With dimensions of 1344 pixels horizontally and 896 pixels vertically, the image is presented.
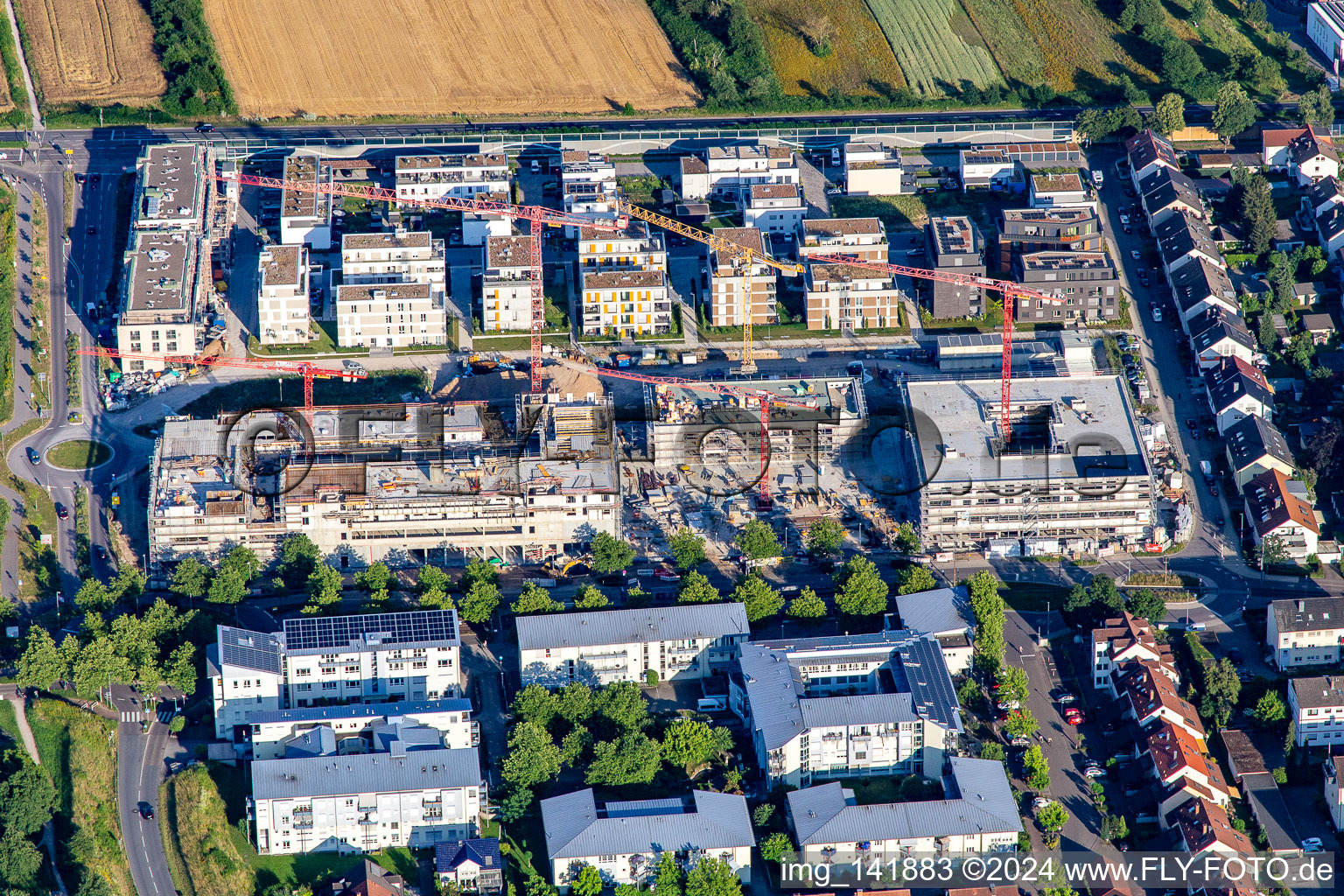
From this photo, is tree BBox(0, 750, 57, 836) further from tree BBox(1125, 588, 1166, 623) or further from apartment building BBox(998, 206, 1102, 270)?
apartment building BBox(998, 206, 1102, 270)

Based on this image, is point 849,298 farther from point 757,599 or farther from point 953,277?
point 757,599

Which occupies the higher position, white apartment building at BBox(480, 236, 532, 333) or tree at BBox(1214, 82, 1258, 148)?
tree at BBox(1214, 82, 1258, 148)

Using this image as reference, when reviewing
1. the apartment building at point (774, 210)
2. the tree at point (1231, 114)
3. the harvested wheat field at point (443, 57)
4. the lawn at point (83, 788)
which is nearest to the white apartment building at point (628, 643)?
the lawn at point (83, 788)

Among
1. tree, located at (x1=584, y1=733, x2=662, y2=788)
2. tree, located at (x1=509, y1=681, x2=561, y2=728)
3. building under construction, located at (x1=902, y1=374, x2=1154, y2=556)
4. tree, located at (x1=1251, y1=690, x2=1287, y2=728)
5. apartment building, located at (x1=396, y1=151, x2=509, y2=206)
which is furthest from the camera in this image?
apartment building, located at (x1=396, y1=151, x2=509, y2=206)

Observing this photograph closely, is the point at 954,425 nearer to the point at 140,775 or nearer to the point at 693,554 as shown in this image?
the point at 693,554

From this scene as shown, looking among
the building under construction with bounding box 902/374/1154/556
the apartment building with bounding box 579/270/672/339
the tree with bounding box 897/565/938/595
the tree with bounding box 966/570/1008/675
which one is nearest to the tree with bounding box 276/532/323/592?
the apartment building with bounding box 579/270/672/339

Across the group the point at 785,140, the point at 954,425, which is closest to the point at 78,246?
the point at 785,140
